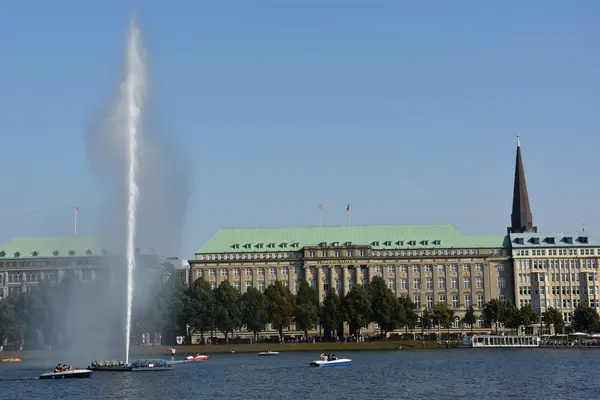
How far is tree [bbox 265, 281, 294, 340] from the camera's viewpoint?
182750mm

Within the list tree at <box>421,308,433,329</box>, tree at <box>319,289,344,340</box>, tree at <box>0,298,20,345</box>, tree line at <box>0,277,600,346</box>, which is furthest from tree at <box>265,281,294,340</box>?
tree at <box>0,298,20,345</box>

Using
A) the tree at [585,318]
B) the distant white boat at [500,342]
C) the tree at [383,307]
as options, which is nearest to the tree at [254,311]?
the tree at [383,307]

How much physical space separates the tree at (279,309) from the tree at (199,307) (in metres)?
12.8

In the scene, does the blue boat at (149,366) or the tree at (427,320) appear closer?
the blue boat at (149,366)

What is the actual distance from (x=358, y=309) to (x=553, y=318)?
1502 inches

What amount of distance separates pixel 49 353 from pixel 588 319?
96648 millimetres

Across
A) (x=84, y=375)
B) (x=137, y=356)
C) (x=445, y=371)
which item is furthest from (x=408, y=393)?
(x=137, y=356)

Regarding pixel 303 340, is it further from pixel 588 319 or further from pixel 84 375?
pixel 84 375

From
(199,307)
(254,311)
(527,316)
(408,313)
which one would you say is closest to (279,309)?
(254,311)

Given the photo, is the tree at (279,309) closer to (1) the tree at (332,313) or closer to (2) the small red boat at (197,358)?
(1) the tree at (332,313)

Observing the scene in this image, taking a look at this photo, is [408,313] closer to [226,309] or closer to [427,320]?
[427,320]

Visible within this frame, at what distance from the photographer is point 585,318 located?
18438 centimetres

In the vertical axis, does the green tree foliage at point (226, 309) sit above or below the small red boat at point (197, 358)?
above

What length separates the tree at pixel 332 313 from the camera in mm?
181500
